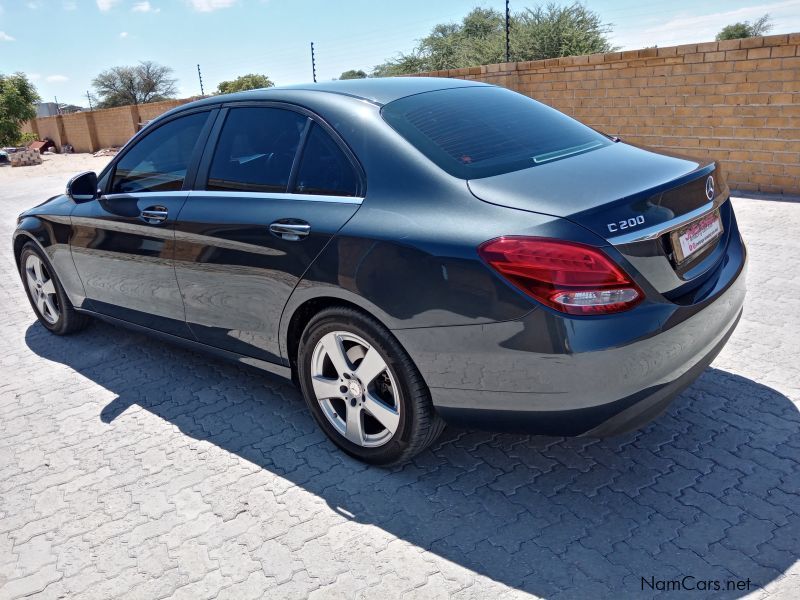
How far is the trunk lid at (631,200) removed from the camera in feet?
8.04

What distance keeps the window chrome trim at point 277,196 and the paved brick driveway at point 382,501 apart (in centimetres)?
121

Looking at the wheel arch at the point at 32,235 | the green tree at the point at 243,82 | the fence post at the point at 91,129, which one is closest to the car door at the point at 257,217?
the wheel arch at the point at 32,235

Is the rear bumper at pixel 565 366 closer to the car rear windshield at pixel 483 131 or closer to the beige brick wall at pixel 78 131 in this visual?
the car rear windshield at pixel 483 131

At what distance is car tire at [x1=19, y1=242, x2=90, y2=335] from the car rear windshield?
3271 mm

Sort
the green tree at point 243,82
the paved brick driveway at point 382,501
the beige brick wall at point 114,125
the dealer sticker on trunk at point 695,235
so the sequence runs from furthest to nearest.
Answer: the green tree at point 243,82
the beige brick wall at point 114,125
the dealer sticker on trunk at point 695,235
the paved brick driveway at point 382,501

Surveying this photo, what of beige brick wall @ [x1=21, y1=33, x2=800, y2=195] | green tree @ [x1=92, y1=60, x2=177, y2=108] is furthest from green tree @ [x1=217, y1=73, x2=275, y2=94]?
beige brick wall @ [x1=21, y1=33, x2=800, y2=195]

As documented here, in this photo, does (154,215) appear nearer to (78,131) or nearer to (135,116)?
(135,116)

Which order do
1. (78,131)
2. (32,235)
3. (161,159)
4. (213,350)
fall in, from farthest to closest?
(78,131), (32,235), (161,159), (213,350)

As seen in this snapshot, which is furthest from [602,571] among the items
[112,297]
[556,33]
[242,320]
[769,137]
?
[556,33]

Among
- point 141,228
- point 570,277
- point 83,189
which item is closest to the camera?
point 570,277

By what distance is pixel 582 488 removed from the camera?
2924 millimetres

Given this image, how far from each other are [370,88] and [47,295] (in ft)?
10.9

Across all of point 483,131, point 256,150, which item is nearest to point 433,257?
point 483,131

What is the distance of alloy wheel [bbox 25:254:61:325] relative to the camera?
17.1 ft
